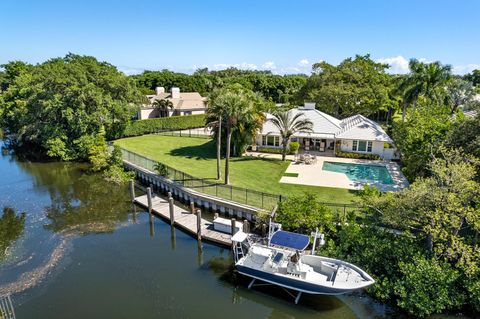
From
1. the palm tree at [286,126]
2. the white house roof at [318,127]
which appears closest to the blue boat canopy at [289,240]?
→ the palm tree at [286,126]

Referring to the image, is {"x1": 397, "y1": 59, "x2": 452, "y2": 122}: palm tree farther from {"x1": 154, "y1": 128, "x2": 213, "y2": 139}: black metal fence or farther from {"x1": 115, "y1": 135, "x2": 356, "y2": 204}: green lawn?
{"x1": 154, "y1": 128, "x2": 213, "y2": 139}: black metal fence

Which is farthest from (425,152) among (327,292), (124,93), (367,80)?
(124,93)

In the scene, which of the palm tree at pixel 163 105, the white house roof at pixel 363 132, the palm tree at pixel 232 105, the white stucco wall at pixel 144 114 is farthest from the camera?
the palm tree at pixel 163 105

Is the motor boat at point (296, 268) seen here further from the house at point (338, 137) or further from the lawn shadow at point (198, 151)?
the house at point (338, 137)

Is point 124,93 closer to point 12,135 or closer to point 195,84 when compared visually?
point 12,135

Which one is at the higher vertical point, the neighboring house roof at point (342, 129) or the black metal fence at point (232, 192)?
the neighboring house roof at point (342, 129)

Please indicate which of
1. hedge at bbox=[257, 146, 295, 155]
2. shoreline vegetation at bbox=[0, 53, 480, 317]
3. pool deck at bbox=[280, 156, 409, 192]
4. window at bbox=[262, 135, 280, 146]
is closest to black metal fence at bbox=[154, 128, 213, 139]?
shoreline vegetation at bbox=[0, 53, 480, 317]
